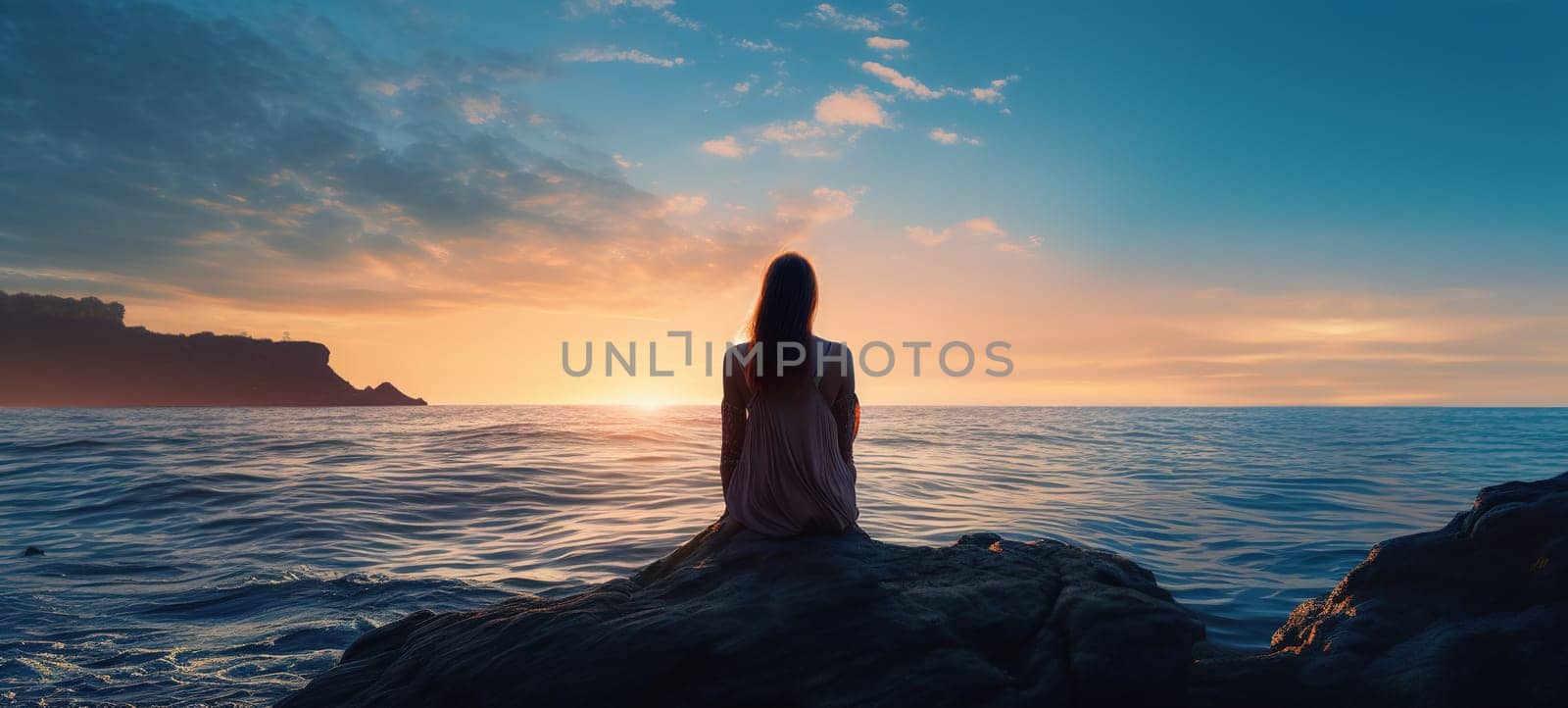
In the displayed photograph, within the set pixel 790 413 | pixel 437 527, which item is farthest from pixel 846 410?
pixel 437 527

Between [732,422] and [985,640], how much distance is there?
198cm

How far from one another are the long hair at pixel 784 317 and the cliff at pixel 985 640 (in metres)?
0.98

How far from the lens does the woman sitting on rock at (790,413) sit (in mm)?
3889

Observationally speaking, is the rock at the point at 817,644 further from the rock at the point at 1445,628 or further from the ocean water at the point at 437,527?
the ocean water at the point at 437,527

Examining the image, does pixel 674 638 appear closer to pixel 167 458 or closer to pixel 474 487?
pixel 474 487

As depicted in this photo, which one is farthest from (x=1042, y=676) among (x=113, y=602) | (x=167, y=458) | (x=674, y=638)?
(x=167, y=458)

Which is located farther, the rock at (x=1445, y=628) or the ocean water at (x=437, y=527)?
the ocean water at (x=437, y=527)

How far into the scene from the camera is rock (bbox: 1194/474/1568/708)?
2729 millimetres

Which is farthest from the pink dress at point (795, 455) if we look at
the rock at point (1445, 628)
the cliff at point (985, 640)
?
the rock at point (1445, 628)

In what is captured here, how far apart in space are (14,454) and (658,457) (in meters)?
17.6

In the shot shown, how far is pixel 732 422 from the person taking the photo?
14.0ft

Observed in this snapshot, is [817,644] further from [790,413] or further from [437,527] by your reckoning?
[437,527]

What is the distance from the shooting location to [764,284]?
3975 millimetres

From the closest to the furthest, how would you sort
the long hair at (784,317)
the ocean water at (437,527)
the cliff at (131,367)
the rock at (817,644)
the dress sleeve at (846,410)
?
the rock at (817,644) < the long hair at (784,317) < the dress sleeve at (846,410) < the ocean water at (437,527) < the cliff at (131,367)
